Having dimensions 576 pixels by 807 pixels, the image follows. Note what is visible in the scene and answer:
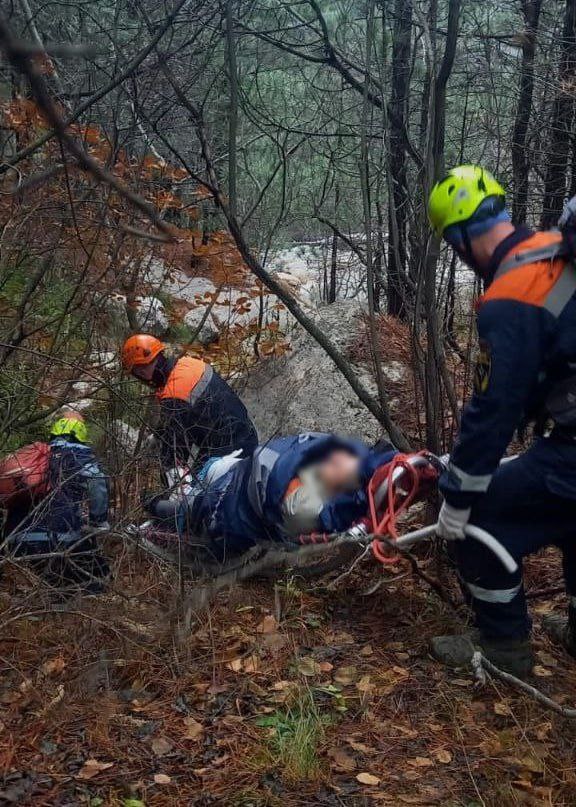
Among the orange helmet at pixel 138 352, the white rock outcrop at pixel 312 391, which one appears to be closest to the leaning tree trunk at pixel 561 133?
the white rock outcrop at pixel 312 391

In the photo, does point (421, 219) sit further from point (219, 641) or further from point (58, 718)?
point (58, 718)

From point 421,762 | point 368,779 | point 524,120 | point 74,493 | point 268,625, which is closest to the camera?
point 368,779

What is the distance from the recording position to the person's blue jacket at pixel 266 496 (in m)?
3.90

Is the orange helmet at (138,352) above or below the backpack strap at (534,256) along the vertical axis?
below

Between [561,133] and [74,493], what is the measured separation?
18.3 ft

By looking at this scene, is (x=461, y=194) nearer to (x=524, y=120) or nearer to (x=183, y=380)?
(x=183, y=380)

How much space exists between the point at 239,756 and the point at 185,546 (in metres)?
1.53

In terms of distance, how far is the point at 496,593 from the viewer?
10.8 ft

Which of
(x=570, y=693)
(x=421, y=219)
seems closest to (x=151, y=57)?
(x=421, y=219)

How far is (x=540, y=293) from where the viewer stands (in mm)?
2895

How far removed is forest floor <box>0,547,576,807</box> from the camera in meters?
2.60

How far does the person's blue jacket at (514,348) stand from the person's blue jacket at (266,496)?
78cm

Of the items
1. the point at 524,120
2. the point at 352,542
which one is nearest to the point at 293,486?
the point at 352,542

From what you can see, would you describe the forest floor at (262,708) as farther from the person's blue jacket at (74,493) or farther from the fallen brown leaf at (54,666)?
the person's blue jacket at (74,493)
